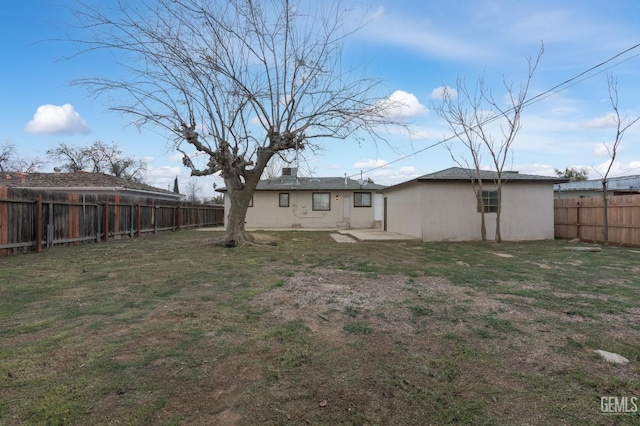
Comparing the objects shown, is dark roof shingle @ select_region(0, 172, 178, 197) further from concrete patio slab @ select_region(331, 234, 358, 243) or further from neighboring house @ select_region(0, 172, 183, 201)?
concrete patio slab @ select_region(331, 234, 358, 243)

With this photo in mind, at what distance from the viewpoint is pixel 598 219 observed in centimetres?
1278

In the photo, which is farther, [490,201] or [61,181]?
[61,181]

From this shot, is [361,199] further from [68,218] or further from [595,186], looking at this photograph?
[595,186]

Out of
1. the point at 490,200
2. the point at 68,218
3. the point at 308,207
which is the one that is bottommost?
the point at 68,218

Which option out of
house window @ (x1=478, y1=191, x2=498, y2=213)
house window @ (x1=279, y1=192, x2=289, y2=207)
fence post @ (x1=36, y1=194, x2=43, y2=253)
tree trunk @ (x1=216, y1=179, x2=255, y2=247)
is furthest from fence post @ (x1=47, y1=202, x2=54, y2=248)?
house window @ (x1=478, y1=191, x2=498, y2=213)

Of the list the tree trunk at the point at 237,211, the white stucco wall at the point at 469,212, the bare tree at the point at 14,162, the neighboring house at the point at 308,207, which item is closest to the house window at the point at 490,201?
the white stucco wall at the point at 469,212

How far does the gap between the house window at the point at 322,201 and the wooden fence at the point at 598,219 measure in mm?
11949

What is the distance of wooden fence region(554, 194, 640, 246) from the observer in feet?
37.7

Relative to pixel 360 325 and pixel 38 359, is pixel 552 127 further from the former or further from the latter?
pixel 38 359

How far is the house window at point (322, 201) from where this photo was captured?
2223 centimetres

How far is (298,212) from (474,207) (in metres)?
11.1

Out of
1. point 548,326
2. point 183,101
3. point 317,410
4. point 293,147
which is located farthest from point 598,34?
point 317,410

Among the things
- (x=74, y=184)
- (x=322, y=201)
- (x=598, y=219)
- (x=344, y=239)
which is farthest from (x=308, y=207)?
(x=598, y=219)

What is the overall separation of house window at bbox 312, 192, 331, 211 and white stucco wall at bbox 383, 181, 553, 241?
8.18 metres
